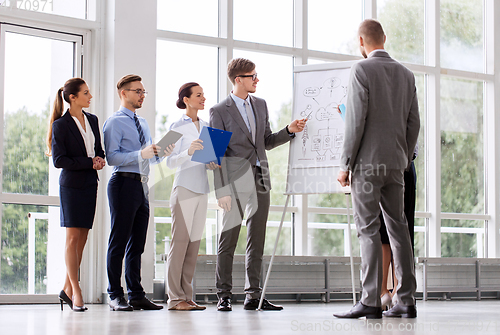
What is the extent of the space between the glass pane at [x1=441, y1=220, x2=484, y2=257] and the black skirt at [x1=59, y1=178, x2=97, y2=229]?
4121 millimetres

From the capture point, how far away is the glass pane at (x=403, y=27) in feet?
20.3

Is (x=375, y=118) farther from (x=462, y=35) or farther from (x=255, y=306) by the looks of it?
(x=462, y=35)

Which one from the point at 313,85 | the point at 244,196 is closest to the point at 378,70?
the point at 313,85

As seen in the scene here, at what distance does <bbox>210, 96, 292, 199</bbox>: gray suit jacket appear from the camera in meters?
3.67

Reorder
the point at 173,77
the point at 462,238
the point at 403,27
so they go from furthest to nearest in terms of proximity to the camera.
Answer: the point at 462,238 → the point at 403,27 → the point at 173,77

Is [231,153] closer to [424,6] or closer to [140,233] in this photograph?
[140,233]

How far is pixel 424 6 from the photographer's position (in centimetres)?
645

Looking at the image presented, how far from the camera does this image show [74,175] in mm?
3518

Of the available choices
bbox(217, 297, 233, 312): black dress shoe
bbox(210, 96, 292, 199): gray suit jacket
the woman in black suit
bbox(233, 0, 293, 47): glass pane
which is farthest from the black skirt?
bbox(233, 0, 293, 47): glass pane

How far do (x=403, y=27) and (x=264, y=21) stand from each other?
1.68m

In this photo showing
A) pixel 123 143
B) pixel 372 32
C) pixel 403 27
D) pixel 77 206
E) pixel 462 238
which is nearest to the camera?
pixel 372 32

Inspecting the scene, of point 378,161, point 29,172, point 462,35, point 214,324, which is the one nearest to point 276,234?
point 29,172

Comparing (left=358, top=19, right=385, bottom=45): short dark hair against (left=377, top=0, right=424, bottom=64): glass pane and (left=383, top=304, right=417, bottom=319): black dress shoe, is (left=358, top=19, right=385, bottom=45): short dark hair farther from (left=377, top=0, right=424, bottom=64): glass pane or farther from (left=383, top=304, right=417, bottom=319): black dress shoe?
(left=377, top=0, right=424, bottom=64): glass pane

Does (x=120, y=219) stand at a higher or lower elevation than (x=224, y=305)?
higher
